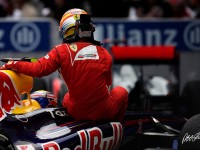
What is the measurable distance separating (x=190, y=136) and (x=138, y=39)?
778 cm

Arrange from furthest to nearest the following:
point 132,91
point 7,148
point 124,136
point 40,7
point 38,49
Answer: point 40,7
point 38,49
point 132,91
point 124,136
point 7,148

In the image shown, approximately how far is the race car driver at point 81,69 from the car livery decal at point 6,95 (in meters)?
0.15

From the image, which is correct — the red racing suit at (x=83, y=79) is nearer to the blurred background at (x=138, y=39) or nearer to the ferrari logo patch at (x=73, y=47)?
the ferrari logo patch at (x=73, y=47)

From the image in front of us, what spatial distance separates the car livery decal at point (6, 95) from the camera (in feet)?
28.8

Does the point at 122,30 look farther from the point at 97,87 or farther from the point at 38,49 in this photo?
the point at 97,87

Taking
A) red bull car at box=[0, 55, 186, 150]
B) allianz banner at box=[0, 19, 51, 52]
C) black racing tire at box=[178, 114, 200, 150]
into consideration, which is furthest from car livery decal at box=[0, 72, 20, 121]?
allianz banner at box=[0, 19, 51, 52]

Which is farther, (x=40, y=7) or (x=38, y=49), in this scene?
(x=40, y=7)

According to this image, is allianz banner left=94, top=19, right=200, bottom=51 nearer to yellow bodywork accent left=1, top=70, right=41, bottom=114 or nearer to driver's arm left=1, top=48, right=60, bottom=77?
yellow bodywork accent left=1, top=70, right=41, bottom=114

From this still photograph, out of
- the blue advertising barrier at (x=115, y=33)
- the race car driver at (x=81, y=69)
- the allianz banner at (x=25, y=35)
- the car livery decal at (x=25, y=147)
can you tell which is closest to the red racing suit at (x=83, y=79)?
the race car driver at (x=81, y=69)

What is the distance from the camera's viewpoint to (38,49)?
1591cm

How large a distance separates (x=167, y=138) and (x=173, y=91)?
4.45 meters

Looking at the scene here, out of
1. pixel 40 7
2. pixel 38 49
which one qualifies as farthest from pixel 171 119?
pixel 40 7

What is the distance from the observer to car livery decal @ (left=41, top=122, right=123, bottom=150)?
859cm

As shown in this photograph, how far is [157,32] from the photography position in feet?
53.9
